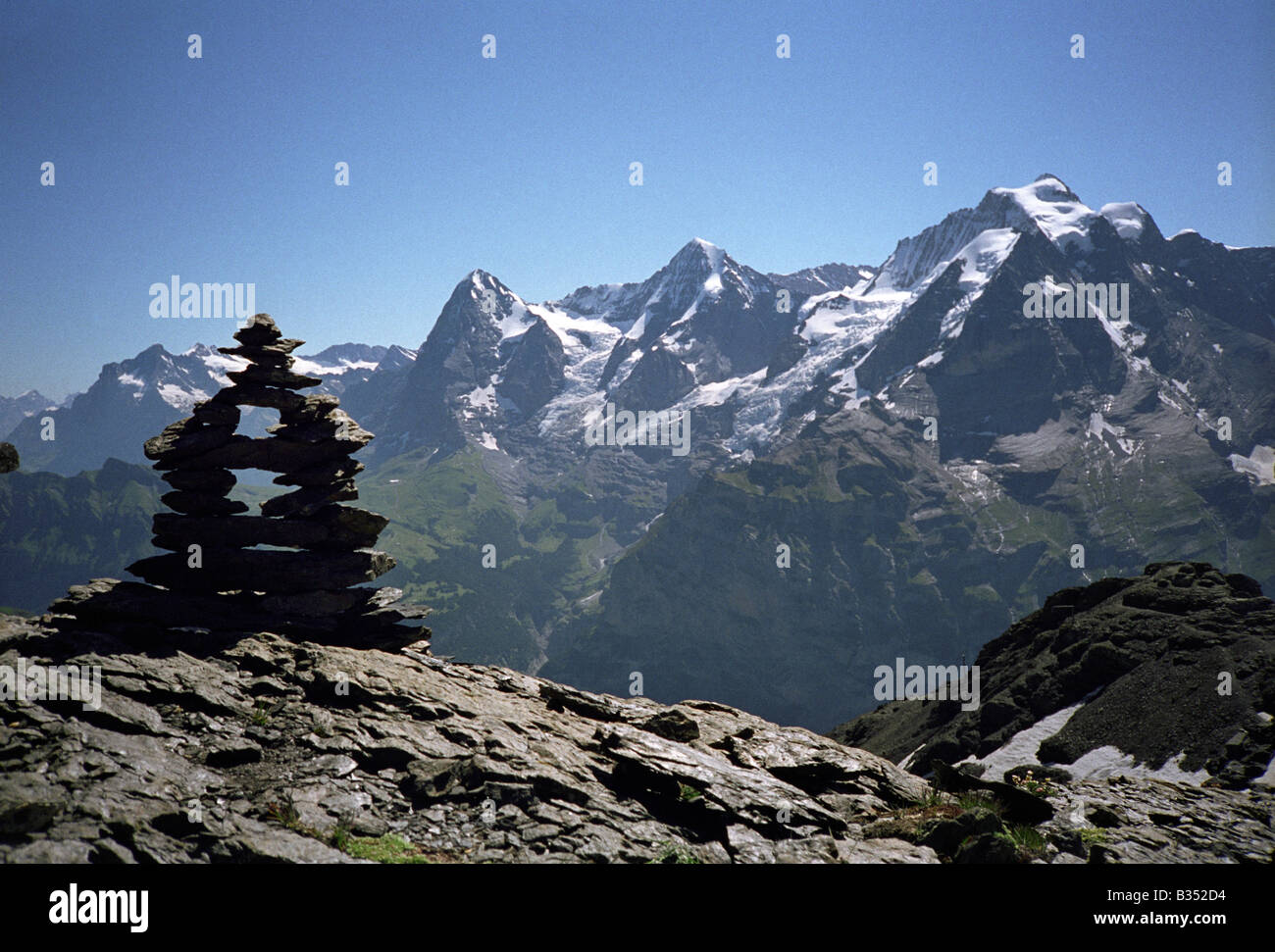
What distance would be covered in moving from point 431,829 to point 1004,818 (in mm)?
14388

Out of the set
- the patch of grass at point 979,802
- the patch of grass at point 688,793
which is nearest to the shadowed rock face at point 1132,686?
the patch of grass at point 979,802

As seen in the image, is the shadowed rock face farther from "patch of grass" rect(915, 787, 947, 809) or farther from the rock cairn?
the rock cairn

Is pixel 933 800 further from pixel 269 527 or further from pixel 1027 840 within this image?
pixel 269 527

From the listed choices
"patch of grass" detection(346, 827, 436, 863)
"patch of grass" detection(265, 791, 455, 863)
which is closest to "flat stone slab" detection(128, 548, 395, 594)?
"patch of grass" detection(265, 791, 455, 863)

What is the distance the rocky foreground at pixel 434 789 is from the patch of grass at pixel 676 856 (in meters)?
0.08

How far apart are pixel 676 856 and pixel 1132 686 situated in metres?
37.2

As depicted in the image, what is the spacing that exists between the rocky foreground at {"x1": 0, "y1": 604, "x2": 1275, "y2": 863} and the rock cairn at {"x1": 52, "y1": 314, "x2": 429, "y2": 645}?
346 centimetres

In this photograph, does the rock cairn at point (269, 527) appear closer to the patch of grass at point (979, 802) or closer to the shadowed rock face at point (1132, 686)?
the patch of grass at point (979, 802)
